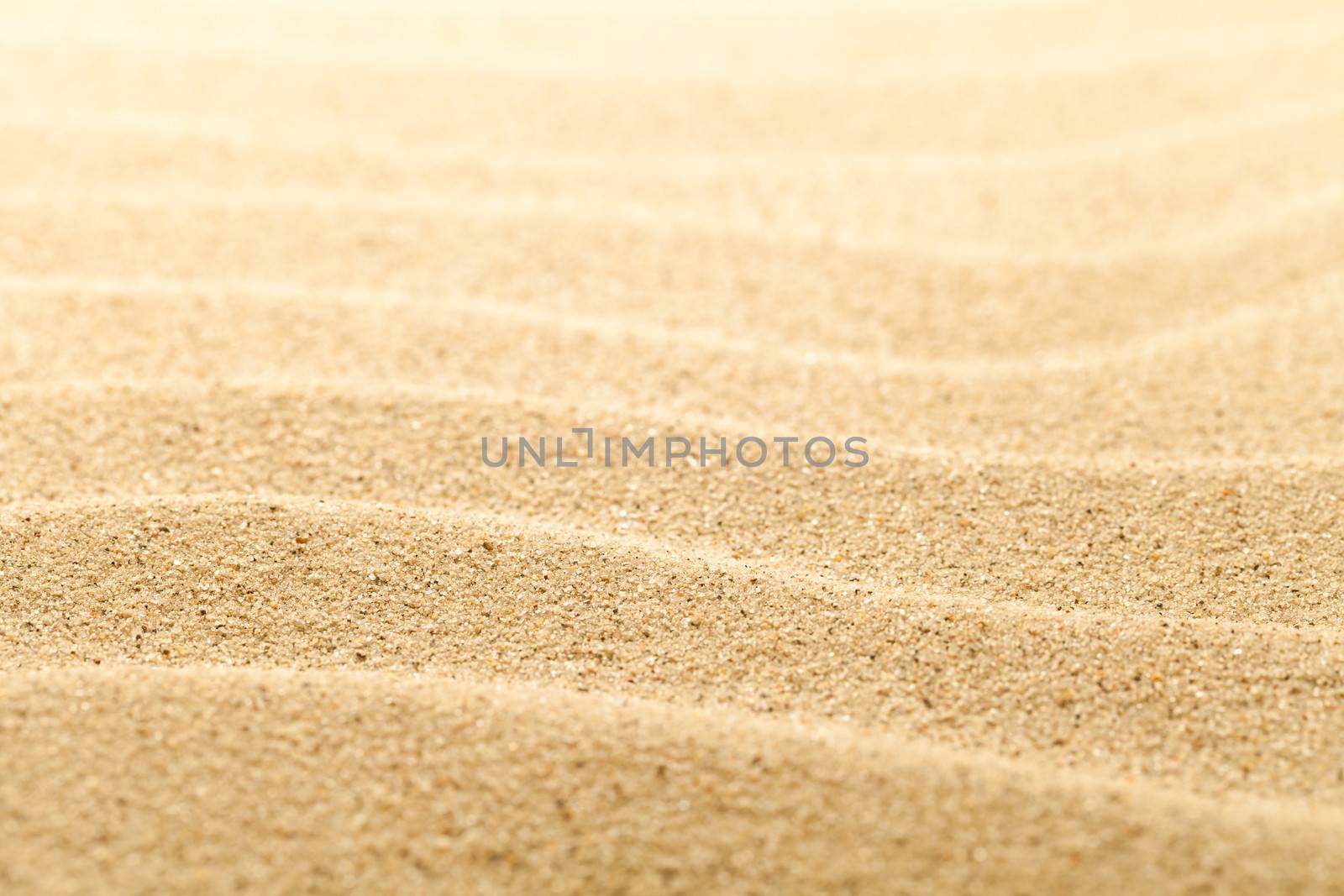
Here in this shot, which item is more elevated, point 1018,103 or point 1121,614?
point 1018,103

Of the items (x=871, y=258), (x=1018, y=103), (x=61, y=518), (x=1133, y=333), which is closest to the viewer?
(x=61, y=518)

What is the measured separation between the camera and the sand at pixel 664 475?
0.96m

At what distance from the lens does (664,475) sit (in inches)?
53.6

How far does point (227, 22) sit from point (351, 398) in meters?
1.36

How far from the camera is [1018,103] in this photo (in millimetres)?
2207

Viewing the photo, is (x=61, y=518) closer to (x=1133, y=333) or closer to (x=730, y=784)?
(x=730, y=784)

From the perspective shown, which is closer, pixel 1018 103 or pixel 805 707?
pixel 805 707

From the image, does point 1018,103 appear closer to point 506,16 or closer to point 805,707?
point 506,16

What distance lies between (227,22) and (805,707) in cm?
198

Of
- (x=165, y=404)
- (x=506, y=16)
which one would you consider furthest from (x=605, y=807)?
(x=506, y=16)

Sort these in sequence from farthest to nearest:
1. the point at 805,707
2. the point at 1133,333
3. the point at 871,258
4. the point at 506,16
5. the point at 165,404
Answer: the point at 506,16
the point at 871,258
the point at 1133,333
the point at 165,404
the point at 805,707

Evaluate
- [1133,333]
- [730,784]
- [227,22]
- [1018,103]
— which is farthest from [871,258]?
[227,22]

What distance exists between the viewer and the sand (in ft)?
3.15

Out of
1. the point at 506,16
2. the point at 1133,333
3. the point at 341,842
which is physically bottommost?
the point at 341,842
